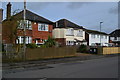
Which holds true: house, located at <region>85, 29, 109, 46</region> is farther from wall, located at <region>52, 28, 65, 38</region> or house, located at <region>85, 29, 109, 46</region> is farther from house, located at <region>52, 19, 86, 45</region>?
wall, located at <region>52, 28, 65, 38</region>

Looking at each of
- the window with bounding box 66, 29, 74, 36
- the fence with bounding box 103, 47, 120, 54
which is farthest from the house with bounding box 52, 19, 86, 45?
the fence with bounding box 103, 47, 120, 54

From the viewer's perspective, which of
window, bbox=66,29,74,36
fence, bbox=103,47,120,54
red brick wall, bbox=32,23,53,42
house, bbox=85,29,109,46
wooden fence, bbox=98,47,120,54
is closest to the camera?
wooden fence, bbox=98,47,120,54

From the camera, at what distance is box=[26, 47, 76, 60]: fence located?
2180cm

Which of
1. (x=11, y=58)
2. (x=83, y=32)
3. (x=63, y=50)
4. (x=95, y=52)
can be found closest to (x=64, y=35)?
(x=83, y=32)

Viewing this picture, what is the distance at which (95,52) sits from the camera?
35.6 metres

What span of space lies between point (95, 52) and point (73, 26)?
16179mm

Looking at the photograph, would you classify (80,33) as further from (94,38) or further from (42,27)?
(42,27)

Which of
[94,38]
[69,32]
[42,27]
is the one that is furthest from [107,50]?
[94,38]

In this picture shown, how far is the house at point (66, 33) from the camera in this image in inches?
1837

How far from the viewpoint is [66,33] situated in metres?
46.9

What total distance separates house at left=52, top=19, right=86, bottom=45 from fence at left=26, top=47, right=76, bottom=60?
18.5 m

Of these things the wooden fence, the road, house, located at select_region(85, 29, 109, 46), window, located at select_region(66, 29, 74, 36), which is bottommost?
the road

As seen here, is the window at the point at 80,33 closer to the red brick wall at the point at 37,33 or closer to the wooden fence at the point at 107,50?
the wooden fence at the point at 107,50

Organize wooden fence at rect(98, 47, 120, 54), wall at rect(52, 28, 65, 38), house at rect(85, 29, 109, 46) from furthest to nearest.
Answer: house at rect(85, 29, 109, 46), wall at rect(52, 28, 65, 38), wooden fence at rect(98, 47, 120, 54)
